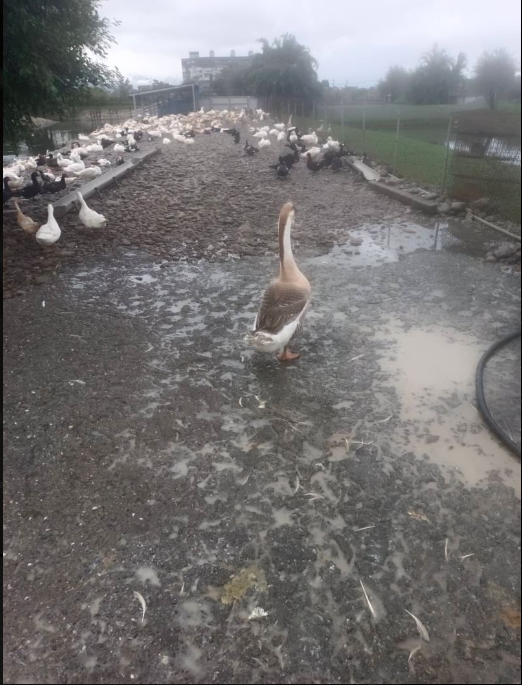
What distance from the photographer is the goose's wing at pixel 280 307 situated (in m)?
2.98

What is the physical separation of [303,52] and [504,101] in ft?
5.03

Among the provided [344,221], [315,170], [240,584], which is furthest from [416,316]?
[315,170]

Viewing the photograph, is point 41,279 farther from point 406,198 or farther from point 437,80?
point 406,198

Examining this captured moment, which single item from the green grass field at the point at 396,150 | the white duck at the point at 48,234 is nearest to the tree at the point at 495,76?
the green grass field at the point at 396,150

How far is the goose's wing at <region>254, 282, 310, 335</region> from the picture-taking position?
298 cm

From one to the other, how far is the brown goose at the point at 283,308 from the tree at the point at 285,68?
887mm

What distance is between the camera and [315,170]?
9422 millimetres

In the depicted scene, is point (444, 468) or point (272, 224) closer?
point (444, 468)

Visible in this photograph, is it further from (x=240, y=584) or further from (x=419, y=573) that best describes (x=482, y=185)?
(x=240, y=584)

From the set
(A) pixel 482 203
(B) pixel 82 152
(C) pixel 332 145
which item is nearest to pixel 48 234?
(A) pixel 482 203

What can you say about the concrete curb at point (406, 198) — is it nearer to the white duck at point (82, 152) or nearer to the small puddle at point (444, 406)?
the small puddle at point (444, 406)

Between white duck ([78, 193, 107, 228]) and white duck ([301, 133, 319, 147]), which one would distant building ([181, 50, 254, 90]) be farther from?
white duck ([301, 133, 319, 147])

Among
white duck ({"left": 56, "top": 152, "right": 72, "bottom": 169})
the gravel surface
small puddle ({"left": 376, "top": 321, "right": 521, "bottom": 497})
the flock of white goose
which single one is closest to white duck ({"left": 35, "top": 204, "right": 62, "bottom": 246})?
the flock of white goose

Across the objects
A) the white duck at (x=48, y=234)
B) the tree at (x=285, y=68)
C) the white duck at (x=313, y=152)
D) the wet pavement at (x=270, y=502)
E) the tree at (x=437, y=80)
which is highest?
the white duck at (x=313, y=152)
